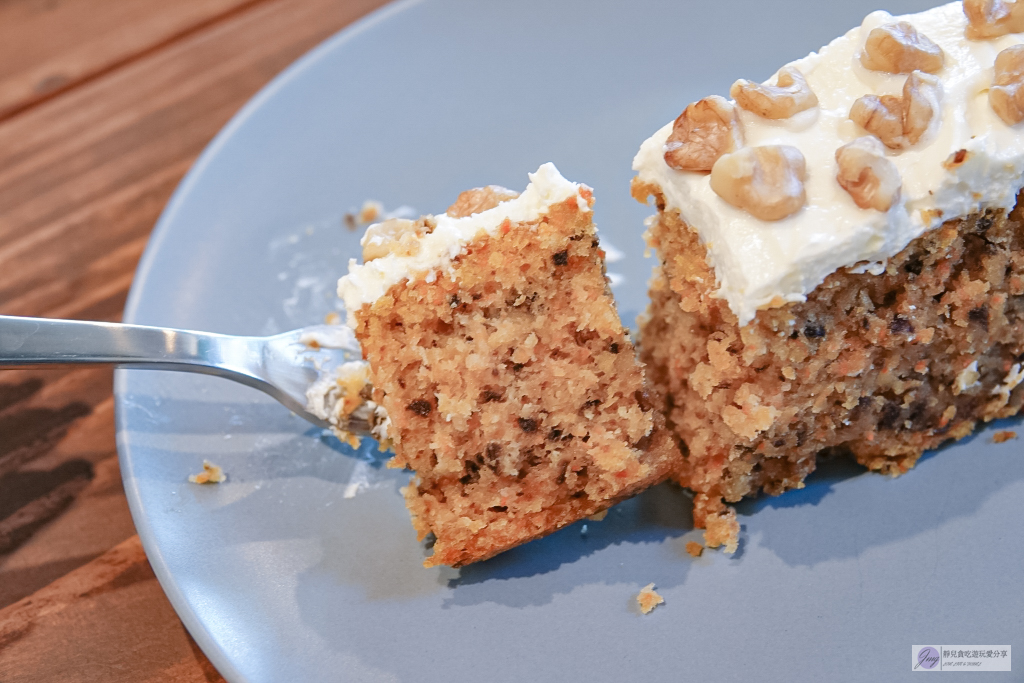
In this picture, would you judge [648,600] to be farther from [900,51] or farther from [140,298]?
[140,298]

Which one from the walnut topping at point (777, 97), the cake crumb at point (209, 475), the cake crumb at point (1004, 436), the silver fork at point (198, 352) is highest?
the walnut topping at point (777, 97)

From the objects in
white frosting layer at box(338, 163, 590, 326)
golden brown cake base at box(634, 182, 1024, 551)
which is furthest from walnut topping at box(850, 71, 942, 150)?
white frosting layer at box(338, 163, 590, 326)

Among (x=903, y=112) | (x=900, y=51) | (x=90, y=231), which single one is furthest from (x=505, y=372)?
(x=90, y=231)

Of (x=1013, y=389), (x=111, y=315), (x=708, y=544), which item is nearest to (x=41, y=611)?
(x=111, y=315)

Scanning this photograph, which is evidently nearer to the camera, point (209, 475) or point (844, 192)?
point (844, 192)

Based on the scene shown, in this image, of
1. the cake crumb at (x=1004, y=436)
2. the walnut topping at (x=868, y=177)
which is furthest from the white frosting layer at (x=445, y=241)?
the cake crumb at (x=1004, y=436)

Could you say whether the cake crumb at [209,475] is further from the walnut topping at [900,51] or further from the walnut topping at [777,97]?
the walnut topping at [900,51]
